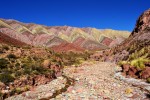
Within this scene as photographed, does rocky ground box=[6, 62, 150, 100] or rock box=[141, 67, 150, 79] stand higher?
rock box=[141, 67, 150, 79]

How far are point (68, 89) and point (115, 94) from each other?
7.33 m

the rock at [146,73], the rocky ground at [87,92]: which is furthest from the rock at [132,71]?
the rocky ground at [87,92]

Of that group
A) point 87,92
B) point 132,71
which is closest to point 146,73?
point 132,71

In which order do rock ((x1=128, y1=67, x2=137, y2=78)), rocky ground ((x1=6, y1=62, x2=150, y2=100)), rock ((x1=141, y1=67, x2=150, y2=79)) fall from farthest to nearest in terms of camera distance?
rock ((x1=128, y1=67, x2=137, y2=78)) < rock ((x1=141, y1=67, x2=150, y2=79)) < rocky ground ((x1=6, y1=62, x2=150, y2=100))

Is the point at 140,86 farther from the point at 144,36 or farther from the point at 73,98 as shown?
the point at 144,36

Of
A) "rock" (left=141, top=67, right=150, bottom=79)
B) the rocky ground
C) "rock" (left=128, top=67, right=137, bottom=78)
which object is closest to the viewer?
the rocky ground

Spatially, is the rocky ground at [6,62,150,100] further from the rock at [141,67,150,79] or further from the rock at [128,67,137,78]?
the rock at [128,67,137,78]

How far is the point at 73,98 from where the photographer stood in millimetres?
29438

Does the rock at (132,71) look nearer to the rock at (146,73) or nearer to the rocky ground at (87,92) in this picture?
the rock at (146,73)

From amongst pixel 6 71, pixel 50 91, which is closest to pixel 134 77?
pixel 50 91

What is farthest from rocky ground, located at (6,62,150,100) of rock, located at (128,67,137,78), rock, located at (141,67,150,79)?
rock, located at (128,67,137,78)

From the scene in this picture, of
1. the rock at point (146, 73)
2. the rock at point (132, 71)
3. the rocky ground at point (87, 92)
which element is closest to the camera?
the rocky ground at point (87, 92)

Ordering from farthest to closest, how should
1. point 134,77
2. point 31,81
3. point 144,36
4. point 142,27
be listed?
point 142,27, point 144,36, point 134,77, point 31,81

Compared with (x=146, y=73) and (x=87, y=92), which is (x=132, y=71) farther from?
(x=87, y=92)
